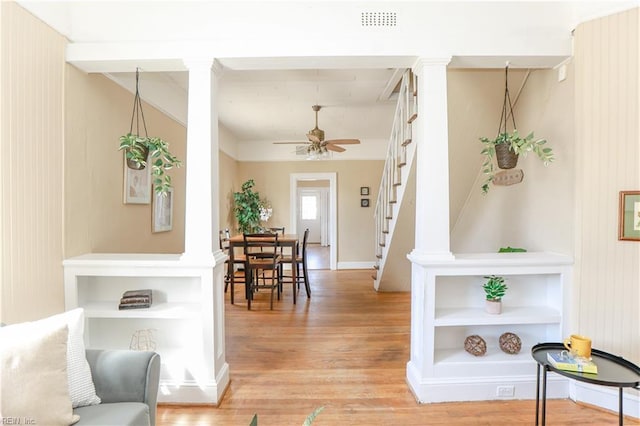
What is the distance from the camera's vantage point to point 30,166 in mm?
1893

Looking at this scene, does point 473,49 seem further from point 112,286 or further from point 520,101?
point 112,286

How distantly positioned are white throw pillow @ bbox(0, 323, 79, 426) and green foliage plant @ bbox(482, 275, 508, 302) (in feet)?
7.89

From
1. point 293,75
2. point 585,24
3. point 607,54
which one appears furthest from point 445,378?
point 293,75

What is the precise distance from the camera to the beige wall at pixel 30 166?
175cm

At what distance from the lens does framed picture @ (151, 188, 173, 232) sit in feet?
10.8

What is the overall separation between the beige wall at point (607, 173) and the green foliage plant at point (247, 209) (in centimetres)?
500

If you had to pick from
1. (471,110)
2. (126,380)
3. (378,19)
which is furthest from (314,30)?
(126,380)

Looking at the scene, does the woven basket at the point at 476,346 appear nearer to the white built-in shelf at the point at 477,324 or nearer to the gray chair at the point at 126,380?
the white built-in shelf at the point at 477,324

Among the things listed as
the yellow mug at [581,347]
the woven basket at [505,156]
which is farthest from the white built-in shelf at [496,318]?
the woven basket at [505,156]

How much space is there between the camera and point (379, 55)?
2172 mm

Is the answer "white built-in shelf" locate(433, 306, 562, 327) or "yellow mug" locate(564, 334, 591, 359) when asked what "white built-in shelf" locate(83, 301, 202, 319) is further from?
"yellow mug" locate(564, 334, 591, 359)

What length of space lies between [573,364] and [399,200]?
6.84 feet

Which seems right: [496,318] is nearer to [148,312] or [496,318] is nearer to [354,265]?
[148,312]

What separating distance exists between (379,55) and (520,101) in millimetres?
1469
